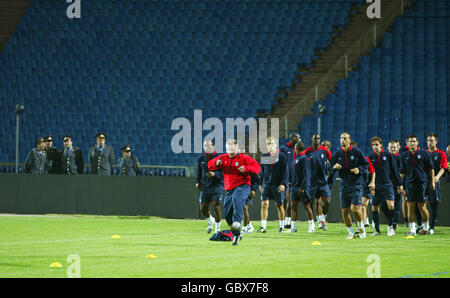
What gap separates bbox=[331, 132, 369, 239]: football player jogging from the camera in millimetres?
17234

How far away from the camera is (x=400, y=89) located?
31391mm

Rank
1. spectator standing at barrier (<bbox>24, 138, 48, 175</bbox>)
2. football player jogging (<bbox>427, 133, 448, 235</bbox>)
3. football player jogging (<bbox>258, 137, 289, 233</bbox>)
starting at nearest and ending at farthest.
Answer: football player jogging (<bbox>427, 133, 448, 235</bbox>)
football player jogging (<bbox>258, 137, 289, 233</bbox>)
spectator standing at barrier (<bbox>24, 138, 48, 175</bbox>)

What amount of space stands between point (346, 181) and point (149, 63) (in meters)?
19.2

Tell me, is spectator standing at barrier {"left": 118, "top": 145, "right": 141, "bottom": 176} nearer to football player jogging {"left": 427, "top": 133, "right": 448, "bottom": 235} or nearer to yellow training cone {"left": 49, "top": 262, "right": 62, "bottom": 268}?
football player jogging {"left": 427, "top": 133, "right": 448, "bottom": 235}

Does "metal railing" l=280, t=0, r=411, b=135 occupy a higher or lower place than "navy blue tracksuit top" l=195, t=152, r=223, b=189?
higher

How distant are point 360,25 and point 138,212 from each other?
15.5m

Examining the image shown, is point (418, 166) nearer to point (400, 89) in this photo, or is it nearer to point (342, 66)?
point (400, 89)

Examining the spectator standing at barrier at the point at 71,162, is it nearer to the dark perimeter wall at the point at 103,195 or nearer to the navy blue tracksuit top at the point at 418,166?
the dark perimeter wall at the point at 103,195

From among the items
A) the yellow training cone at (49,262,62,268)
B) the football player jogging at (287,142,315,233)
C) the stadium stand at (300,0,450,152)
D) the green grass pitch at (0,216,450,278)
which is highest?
the stadium stand at (300,0,450,152)

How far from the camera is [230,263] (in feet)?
39.3

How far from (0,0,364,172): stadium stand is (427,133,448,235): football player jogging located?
13.1 meters

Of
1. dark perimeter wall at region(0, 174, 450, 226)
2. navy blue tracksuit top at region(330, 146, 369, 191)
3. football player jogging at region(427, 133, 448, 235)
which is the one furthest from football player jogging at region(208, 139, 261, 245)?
dark perimeter wall at region(0, 174, 450, 226)

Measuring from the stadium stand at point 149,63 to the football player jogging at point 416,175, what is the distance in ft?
44.7

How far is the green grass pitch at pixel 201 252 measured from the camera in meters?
11.0
